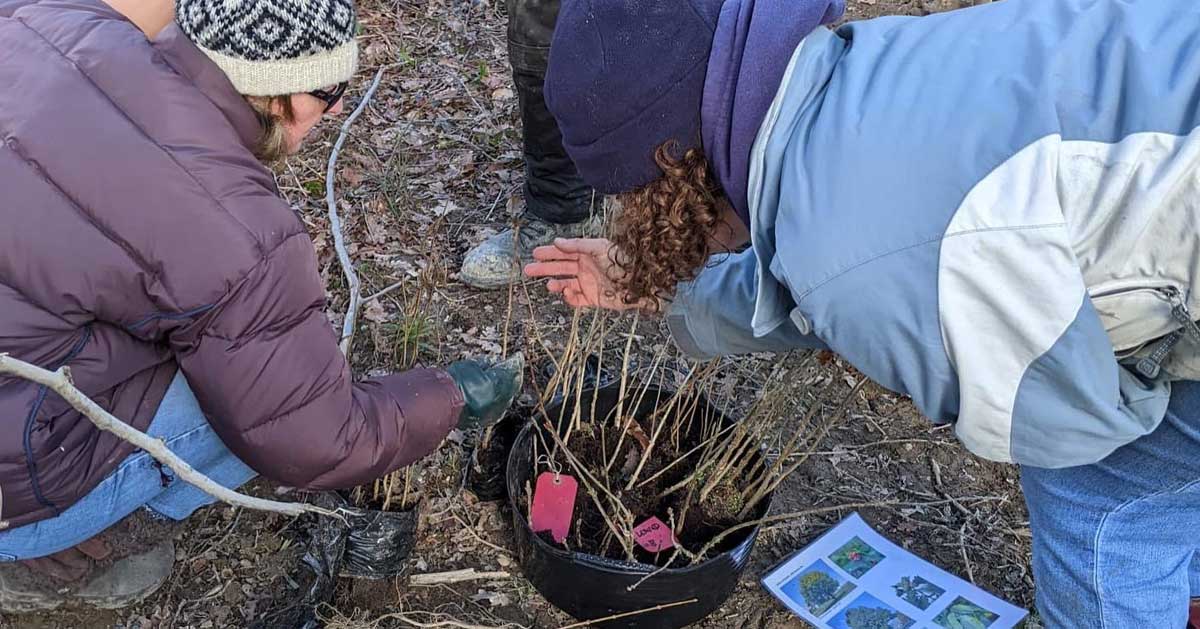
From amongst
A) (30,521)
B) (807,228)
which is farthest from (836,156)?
(30,521)

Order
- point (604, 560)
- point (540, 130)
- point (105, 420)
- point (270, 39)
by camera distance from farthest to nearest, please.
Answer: point (540, 130), point (604, 560), point (270, 39), point (105, 420)

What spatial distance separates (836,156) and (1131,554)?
0.99 metres

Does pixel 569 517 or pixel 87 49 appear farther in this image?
pixel 569 517

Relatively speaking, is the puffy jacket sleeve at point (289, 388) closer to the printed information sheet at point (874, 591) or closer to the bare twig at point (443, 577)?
the bare twig at point (443, 577)

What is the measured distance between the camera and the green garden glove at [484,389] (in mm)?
2277

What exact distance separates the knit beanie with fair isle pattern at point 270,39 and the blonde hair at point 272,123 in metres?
0.03

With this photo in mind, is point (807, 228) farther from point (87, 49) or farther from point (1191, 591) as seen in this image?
point (1191, 591)

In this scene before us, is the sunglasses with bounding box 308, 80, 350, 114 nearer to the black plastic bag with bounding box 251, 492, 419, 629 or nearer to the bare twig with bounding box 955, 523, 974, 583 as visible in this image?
the black plastic bag with bounding box 251, 492, 419, 629

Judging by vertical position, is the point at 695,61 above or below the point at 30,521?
above

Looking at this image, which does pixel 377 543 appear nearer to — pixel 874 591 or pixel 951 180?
pixel 874 591

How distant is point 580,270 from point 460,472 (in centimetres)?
81

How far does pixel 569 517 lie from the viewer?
7.20 feet

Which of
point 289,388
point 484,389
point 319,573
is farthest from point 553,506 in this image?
point 289,388

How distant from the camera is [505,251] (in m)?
3.18
